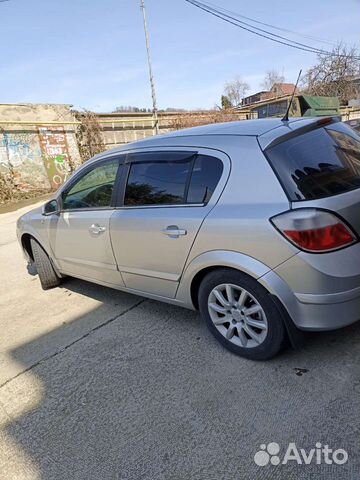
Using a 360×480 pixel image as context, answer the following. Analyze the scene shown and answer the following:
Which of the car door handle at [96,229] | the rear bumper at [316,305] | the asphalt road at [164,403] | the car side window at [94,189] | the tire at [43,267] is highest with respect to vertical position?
the car side window at [94,189]

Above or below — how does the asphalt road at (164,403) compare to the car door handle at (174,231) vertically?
below

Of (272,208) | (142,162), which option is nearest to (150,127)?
(142,162)

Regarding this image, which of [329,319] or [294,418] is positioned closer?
[294,418]

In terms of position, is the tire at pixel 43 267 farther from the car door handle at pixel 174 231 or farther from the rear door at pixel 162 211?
the car door handle at pixel 174 231

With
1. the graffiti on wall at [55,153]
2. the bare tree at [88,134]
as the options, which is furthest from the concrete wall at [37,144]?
the bare tree at [88,134]

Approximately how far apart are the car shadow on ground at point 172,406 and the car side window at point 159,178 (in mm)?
1140

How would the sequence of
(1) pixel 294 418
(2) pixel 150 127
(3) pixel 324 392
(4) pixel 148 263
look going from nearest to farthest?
(1) pixel 294 418, (3) pixel 324 392, (4) pixel 148 263, (2) pixel 150 127

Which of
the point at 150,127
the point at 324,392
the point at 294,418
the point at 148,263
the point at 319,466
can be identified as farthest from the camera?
the point at 150,127

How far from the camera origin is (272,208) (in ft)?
7.55

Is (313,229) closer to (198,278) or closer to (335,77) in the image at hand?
(198,278)

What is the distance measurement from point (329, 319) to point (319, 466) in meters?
0.81

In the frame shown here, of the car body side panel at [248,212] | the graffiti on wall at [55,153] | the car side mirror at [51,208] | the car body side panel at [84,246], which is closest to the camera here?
the car body side panel at [248,212]

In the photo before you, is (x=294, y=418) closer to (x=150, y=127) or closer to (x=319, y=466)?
(x=319, y=466)

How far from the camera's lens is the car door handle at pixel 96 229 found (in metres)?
3.43
